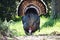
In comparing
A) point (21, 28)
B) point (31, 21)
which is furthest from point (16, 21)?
point (31, 21)

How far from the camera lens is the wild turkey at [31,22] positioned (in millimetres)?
6863

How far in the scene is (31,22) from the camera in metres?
6.91

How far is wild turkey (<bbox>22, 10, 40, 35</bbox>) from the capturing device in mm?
6863

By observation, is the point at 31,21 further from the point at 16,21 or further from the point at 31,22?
the point at 16,21

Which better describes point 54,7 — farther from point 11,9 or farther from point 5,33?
point 5,33

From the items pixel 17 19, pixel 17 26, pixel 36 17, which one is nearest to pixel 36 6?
pixel 36 17

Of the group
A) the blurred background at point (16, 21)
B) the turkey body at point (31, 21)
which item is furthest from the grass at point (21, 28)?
the turkey body at point (31, 21)

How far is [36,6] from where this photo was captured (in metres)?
7.00

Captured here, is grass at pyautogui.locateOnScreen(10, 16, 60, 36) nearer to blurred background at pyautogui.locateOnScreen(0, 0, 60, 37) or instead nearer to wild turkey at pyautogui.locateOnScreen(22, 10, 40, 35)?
blurred background at pyautogui.locateOnScreen(0, 0, 60, 37)

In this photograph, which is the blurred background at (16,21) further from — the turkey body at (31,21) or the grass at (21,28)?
the turkey body at (31,21)

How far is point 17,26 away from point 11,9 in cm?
114

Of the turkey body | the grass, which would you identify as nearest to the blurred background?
the grass

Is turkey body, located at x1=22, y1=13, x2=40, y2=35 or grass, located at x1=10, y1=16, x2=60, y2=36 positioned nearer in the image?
turkey body, located at x1=22, y1=13, x2=40, y2=35

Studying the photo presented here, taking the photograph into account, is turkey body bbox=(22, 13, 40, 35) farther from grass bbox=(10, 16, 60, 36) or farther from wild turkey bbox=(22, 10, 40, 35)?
grass bbox=(10, 16, 60, 36)
